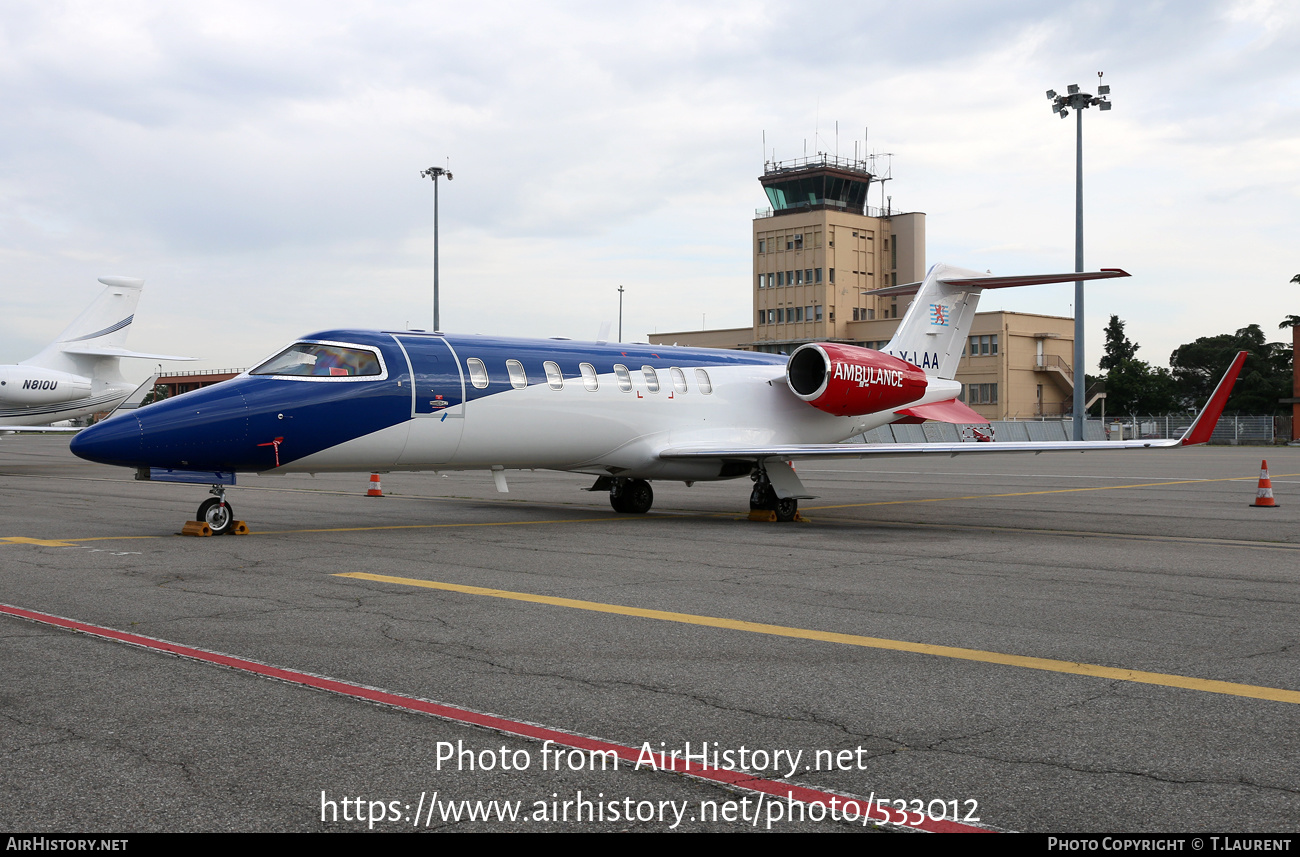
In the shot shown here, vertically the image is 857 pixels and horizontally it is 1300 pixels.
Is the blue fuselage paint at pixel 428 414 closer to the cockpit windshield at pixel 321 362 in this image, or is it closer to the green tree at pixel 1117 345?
the cockpit windshield at pixel 321 362

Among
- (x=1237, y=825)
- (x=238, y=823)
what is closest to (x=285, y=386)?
(x=238, y=823)

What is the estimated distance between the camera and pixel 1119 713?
200 inches

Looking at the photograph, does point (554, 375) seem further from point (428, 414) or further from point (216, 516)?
point (216, 516)

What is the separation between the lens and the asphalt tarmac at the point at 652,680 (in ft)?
12.8

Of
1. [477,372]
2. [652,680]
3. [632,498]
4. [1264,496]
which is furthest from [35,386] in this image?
[652,680]

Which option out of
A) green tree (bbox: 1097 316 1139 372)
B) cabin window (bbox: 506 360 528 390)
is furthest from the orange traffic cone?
green tree (bbox: 1097 316 1139 372)

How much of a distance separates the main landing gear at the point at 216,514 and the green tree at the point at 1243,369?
187ft

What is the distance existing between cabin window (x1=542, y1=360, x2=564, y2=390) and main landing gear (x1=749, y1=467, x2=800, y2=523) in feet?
11.0

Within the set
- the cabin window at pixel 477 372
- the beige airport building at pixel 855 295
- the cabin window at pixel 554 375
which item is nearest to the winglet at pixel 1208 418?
the cabin window at pixel 554 375

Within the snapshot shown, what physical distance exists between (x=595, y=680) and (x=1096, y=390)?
343 feet

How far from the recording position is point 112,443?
11703 millimetres

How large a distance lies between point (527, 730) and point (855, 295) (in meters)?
90.2

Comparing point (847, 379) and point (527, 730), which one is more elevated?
point (847, 379)

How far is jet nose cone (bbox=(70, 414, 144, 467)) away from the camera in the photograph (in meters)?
11.7
